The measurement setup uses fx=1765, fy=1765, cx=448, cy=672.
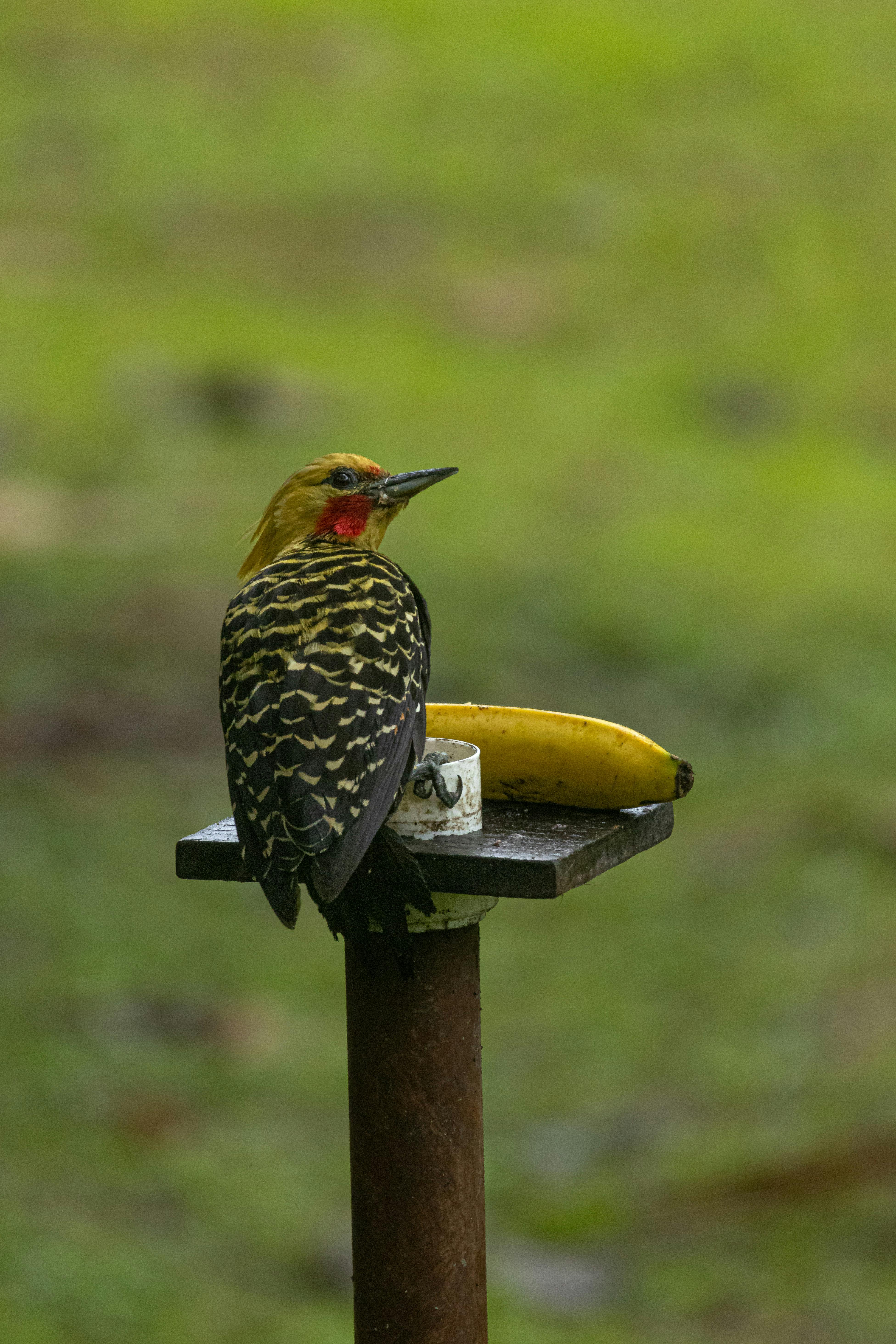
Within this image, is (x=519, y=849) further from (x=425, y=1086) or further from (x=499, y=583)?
(x=499, y=583)

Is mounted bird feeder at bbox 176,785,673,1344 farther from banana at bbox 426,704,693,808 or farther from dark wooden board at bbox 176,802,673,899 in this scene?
banana at bbox 426,704,693,808

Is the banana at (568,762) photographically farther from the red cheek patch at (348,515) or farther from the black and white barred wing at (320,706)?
the red cheek patch at (348,515)

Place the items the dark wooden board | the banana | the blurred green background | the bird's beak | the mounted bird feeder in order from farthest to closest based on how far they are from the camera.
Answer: the blurred green background, the bird's beak, the banana, the mounted bird feeder, the dark wooden board

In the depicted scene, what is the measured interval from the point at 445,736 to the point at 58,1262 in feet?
8.57

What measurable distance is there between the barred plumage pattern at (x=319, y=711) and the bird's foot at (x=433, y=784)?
0.09 ft

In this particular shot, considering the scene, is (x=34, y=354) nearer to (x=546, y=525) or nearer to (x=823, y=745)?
(x=546, y=525)

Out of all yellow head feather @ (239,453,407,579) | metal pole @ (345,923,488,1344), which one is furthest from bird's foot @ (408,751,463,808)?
yellow head feather @ (239,453,407,579)

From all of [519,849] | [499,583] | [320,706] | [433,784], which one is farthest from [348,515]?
[499,583]

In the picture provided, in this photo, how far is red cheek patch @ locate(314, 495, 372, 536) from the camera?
3.46m

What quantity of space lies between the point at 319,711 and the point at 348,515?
31.5 inches

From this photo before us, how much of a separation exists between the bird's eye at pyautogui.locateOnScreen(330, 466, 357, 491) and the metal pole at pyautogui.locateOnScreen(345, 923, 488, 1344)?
1.07 meters

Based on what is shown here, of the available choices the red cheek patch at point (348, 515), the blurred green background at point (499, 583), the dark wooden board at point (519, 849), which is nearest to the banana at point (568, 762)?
the dark wooden board at point (519, 849)

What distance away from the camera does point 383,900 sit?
257 cm

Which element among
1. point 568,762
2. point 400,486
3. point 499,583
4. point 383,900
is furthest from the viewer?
point 499,583
